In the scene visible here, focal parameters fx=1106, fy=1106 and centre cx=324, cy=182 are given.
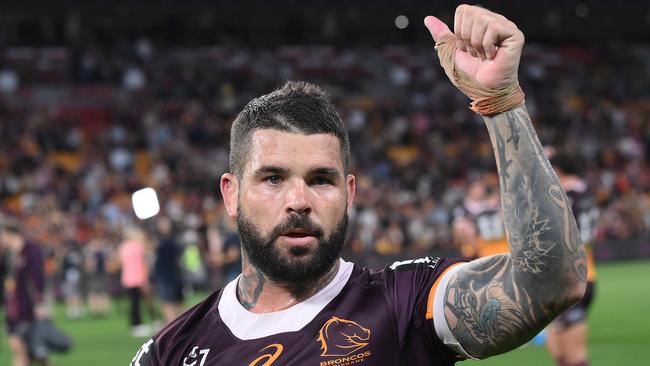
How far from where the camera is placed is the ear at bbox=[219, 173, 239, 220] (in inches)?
116

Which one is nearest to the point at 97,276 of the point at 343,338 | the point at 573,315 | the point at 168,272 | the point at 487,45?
the point at 168,272

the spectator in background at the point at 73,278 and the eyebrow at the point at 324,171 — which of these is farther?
the spectator in background at the point at 73,278

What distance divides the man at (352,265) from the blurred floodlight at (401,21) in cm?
3355

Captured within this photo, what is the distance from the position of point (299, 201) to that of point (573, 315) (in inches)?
233

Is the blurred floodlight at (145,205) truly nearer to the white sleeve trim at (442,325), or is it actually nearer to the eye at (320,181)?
the eye at (320,181)

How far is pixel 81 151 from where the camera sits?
1089 inches

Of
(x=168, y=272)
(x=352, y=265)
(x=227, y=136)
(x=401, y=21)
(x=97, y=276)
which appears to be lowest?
(x=97, y=276)

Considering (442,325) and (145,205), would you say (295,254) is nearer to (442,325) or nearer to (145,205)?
(442,325)

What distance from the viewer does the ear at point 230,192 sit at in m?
2.94

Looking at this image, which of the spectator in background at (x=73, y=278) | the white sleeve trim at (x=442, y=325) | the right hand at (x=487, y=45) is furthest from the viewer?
the spectator in background at (x=73, y=278)

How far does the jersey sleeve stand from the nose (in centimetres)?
30

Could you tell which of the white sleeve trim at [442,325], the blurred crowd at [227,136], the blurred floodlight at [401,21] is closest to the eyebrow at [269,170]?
the white sleeve trim at [442,325]

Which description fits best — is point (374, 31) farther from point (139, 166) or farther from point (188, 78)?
point (139, 166)

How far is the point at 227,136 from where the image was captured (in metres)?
29.9
